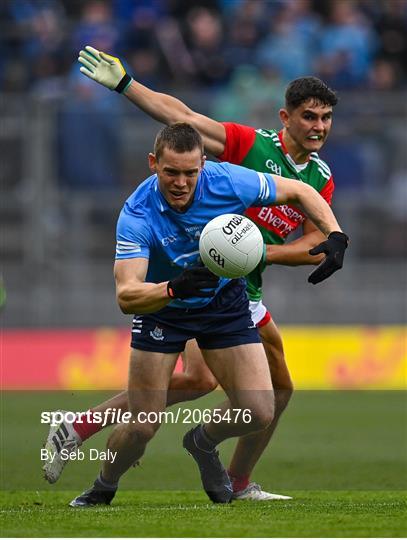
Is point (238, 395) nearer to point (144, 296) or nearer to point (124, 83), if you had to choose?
point (144, 296)

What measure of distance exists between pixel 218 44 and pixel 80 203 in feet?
11.1

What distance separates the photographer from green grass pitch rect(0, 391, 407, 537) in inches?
272

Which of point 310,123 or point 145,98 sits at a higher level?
point 145,98

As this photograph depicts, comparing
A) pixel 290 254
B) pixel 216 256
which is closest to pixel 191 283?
pixel 216 256

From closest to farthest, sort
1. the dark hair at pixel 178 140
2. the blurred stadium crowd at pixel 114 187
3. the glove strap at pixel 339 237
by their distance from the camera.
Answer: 1. the dark hair at pixel 178 140
2. the glove strap at pixel 339 237
3. the blurred stadium crowd at pixel 114 187

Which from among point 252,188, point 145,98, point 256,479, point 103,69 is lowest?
point 256,479

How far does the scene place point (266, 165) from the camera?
893 cm

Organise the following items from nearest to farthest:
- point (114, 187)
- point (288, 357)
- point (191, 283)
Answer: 1. point (191, 283)
2. point (114, 187)
3. point (288, 357)

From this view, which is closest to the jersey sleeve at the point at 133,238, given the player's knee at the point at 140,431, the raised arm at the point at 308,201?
the raised arm at the point at 308,201

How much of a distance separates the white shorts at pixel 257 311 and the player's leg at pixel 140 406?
1051mm

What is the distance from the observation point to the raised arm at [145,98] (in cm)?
883

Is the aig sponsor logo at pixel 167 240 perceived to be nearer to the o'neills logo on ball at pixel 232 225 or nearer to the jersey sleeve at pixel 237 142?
the o'neills logo on ball at pixel 232 225

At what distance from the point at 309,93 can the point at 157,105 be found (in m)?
1.06

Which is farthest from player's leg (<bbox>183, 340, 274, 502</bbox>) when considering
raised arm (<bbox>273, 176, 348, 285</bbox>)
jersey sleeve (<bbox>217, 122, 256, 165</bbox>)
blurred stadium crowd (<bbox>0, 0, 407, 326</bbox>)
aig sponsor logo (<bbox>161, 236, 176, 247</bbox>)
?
blurred stadium crowd (<bbox>0, 0, 407, 326</bbox>)
